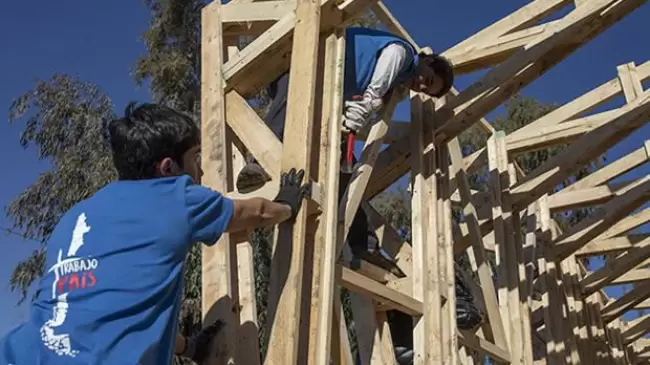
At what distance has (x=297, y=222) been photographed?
10.3 feet

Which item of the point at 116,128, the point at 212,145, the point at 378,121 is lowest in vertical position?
the point at 116,128

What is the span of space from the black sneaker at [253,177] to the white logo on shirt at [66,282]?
1.36 m

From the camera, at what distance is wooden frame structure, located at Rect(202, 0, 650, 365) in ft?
10.6

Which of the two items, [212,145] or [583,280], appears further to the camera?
[583,280]

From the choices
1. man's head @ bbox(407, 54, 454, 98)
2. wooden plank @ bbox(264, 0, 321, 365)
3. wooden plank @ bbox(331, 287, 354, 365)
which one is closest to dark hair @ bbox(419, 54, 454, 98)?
man's head @ bbox(407, 54, 454, 98)

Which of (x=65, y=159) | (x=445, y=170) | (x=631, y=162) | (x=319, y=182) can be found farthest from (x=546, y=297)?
(x=65, y=159)

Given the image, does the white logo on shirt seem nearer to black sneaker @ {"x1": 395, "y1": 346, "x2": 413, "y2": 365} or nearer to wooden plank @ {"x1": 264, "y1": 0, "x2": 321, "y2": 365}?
wooden plank @ {"x1": 264, "y1": 0, "x2": 321, "y2": 365}

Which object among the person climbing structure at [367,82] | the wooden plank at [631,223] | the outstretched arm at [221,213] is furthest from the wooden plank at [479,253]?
the wooden plank at [631,223]

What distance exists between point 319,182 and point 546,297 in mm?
4886

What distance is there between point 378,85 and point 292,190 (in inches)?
45.0

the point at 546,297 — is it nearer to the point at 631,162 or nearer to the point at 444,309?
the point at 631,162

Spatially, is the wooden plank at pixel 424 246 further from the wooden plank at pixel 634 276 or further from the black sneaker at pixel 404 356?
the wooden plank at pixel 634 276

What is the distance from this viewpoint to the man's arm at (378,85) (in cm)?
387

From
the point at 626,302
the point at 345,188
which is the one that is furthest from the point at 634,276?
the point at 345,188
